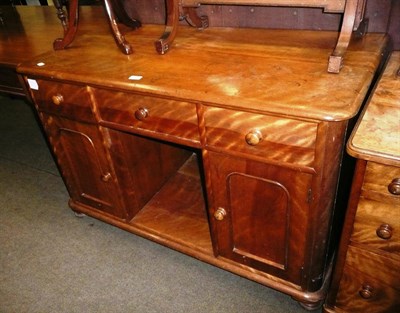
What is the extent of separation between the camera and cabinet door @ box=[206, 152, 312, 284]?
1.03 m

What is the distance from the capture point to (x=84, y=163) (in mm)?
1552

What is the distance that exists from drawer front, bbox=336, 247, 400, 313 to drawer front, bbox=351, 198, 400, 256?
48 millimetres

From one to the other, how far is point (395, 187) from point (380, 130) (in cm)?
14

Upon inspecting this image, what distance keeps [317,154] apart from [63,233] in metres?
1.47

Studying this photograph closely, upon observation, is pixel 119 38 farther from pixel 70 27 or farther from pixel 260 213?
pixel 260 213

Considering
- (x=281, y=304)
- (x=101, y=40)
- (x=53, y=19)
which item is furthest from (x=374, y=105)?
(x=53, y=19)

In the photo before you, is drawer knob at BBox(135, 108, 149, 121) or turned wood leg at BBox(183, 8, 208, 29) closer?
drawer knob at BBox(135, 108, 149, 121)

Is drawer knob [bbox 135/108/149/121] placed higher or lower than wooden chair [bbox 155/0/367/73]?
lower

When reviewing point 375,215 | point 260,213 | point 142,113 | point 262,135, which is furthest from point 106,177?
point 375,215

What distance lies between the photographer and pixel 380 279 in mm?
1004

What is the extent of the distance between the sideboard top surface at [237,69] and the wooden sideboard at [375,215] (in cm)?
7

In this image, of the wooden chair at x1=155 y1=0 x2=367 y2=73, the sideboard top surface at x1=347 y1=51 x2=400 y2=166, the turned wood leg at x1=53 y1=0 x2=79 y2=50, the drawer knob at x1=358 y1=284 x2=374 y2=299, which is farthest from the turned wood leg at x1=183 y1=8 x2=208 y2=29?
the drawer knob at x1=358 y1=284 x2=374 y2=299

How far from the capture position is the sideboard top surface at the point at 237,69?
88 cm

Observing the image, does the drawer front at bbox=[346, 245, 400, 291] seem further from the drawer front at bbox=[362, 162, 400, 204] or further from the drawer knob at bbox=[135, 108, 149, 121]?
the drawer knob at bbox=[135, 108, 149, 121]
